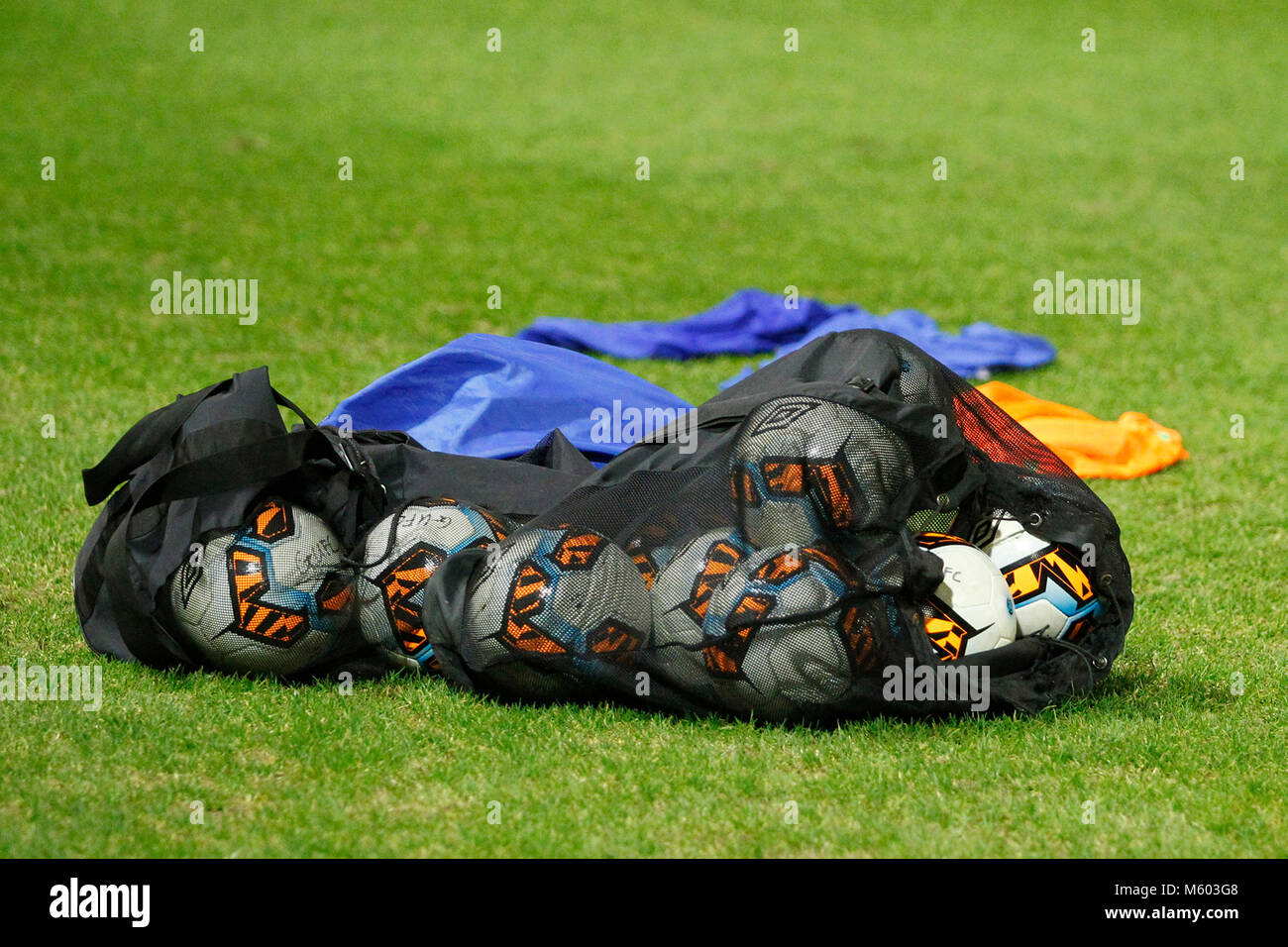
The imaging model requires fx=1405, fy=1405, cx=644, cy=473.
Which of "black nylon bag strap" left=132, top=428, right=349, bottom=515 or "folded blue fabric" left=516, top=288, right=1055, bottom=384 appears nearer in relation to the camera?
"black nylon bag strap" left=132, top=428, right=349, bottom=515

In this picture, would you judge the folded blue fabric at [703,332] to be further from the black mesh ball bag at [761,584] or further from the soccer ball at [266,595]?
the black mesh ball bag at [761,584]

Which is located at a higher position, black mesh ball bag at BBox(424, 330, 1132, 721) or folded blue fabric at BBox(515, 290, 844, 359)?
folded blue fabric at BBox(515, 290, 844, 359)

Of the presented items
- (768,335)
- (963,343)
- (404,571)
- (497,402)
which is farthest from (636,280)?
(404,571)

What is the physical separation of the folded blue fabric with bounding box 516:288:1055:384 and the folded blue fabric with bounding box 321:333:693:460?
9.71 feet

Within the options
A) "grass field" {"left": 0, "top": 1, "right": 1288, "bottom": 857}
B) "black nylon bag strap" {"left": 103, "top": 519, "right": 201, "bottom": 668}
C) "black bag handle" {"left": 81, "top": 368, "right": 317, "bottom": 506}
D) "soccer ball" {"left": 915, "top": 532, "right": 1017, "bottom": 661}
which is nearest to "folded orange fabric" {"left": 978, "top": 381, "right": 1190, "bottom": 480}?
"grass field" {"left": 0, "top": 1, "right": 1288, "bottom": 857}

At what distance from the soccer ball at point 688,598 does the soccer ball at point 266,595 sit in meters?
1.00

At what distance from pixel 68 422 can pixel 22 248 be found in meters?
4.97

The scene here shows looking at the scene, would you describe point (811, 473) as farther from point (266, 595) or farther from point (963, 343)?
point (963, 343)

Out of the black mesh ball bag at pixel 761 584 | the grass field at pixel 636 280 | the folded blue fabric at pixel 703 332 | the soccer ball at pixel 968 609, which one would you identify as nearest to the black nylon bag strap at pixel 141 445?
the grass field at pixel 636 280

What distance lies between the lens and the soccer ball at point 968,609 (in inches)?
159

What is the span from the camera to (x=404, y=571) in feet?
13.7

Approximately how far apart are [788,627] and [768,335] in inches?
224

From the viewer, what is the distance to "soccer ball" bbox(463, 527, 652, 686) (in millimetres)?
3877

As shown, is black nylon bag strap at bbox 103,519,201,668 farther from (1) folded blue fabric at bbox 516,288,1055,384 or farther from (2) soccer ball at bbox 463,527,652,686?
(1) folded blue fabric at bbox 516,288,1055,384
